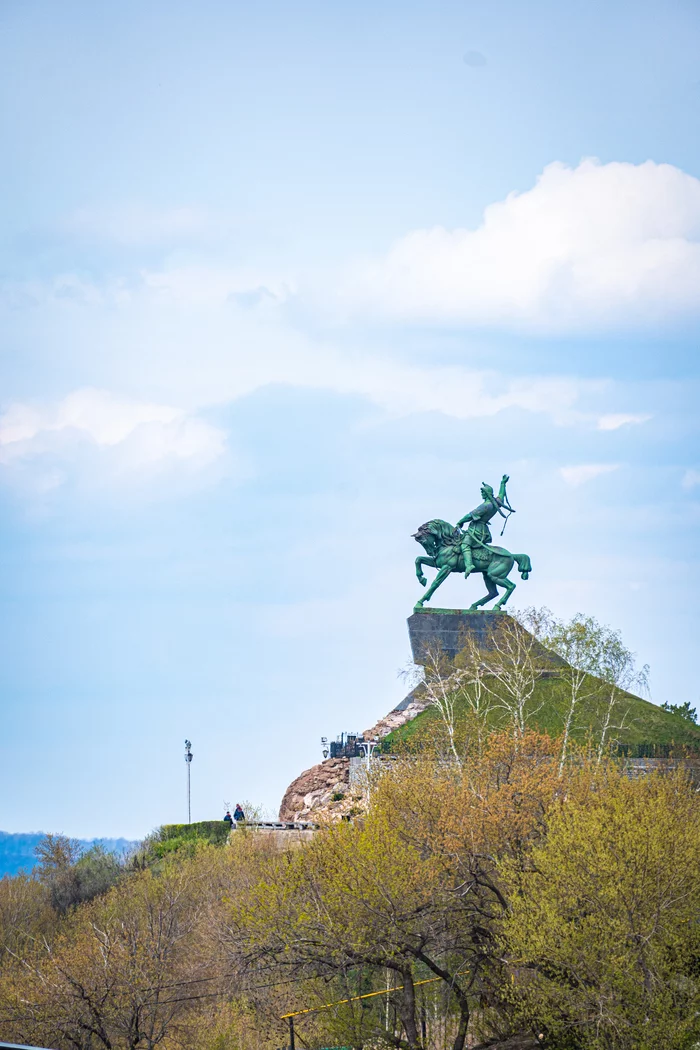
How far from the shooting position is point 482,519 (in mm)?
56500

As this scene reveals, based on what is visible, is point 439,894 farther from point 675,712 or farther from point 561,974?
point 675,712

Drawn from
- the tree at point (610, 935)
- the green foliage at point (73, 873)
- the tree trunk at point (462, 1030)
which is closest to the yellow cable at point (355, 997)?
the tree trunk at point (462, 1030)

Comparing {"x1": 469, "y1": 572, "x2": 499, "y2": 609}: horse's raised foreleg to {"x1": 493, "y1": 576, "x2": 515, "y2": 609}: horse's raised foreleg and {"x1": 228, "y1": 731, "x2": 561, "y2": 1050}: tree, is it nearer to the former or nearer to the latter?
{"x1": 493, "y1": 576, "x2": 515, "y2": 609}: horse's raised foreleg

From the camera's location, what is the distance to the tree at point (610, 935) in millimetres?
26969

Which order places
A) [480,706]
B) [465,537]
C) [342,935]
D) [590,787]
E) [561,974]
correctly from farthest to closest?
[465,537] → [480,706] → [590,787] → [342,935] → [561,974]

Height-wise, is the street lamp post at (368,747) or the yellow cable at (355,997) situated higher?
the street lamp post at (368,747)

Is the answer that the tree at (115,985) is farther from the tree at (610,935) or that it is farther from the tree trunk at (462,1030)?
the tree at (610,935)

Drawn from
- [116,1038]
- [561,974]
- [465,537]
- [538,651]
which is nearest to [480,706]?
[538,651]

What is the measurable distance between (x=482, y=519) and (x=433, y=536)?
7.15 ft

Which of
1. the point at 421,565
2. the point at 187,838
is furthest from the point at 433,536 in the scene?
the point at 187,838

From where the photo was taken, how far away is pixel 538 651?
5388 centimetres

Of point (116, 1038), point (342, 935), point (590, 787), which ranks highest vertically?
point (590, 787)

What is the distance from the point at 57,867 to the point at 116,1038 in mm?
21443

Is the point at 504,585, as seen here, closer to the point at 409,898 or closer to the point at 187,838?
the point at 187,838
